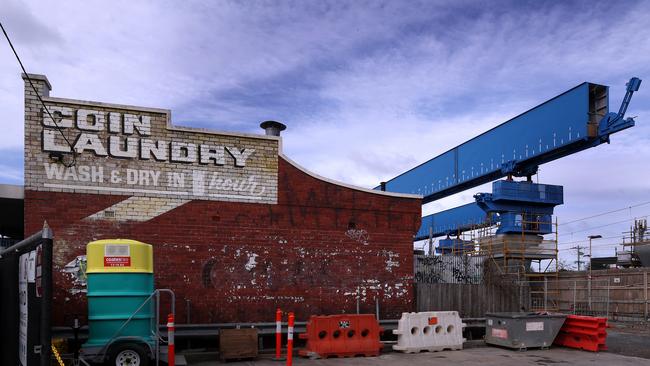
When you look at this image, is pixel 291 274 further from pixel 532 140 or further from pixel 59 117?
pixel 532 140

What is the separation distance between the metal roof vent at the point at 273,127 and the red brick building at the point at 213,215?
26.5 inches

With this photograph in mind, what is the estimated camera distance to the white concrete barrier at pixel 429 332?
13.7 meters

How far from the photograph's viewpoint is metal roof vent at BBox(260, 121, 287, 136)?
1595cm

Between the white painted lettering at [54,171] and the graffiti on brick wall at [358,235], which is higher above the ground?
the white painted lettering at [54,171]

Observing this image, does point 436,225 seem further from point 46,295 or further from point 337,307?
point 46,295

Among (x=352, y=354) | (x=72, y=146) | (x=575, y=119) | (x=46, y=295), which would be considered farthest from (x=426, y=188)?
(x=46, y=295)

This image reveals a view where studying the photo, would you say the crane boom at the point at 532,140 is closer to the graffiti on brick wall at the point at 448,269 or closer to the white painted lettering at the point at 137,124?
the graffiti on brick wall at the point at 448,269

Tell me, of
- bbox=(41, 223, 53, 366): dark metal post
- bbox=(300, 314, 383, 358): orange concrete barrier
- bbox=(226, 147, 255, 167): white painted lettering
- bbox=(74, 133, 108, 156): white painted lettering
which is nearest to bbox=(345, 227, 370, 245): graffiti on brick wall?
bbox=(300, 314, 383, 358): orange concrete barrier

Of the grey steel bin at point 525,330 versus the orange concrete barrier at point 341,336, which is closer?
the orange concrete barrier at point 341,336

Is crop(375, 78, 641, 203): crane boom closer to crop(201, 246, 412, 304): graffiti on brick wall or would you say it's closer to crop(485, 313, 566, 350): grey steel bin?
crop(485, 313, 566, 350): grey steel bin

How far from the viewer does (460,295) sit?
56.6 feet

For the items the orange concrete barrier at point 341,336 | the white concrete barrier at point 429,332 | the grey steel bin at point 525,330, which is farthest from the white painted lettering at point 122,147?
the grey steel bin at point 525,330

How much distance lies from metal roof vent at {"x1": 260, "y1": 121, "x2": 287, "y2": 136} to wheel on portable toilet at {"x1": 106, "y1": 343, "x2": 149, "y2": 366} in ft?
25.2

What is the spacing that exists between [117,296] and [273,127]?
7.32m
